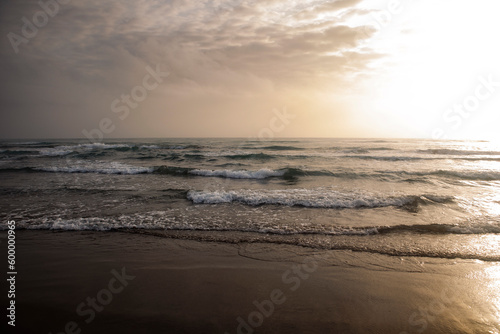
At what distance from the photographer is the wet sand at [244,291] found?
3.02 meters

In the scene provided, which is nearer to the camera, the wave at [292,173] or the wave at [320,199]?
the wave at [320,199]

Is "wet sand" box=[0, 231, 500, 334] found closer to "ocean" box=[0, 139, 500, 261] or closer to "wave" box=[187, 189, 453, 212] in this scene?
"ocean" box=[0, 139, 500, 261]

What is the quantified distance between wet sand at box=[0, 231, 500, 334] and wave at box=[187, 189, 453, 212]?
3.76 m

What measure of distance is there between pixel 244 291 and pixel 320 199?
20.6ft

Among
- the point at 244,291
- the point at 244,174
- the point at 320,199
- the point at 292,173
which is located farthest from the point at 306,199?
the point at 244,174

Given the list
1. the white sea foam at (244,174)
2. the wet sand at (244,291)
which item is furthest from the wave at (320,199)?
the white sea foam at (244,174)

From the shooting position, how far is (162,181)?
13578mm

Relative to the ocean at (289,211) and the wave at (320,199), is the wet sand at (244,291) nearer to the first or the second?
the ocean at (289,211)

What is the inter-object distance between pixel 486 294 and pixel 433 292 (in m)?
0.79

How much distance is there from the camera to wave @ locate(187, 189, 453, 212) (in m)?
8.71

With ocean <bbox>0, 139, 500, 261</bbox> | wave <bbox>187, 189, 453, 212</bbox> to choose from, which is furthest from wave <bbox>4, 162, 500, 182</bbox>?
wave <bbox>187, 189, 453, 212</bbox>

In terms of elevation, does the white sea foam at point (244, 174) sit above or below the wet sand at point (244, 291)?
above

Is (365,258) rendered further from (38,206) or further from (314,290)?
(38,206)

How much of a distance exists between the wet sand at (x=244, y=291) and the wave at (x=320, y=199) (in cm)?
376
